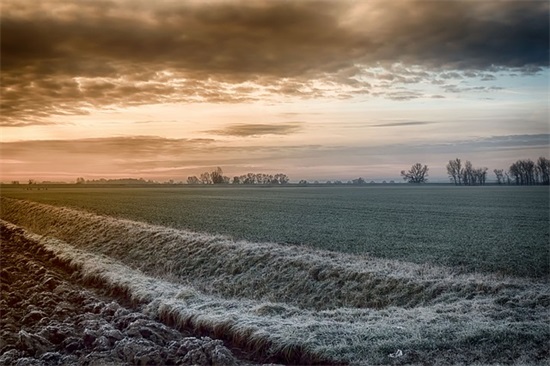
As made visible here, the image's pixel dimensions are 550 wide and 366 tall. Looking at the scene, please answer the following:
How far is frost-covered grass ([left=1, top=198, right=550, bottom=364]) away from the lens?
1241 cm

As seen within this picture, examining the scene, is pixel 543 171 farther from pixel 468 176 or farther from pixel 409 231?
pixel 409 231

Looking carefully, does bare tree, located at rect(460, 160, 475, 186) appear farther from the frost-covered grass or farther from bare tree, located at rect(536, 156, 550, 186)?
the frost-covered grass

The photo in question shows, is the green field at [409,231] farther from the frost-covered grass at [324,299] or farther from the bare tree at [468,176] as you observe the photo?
the bare tree at [468,176]

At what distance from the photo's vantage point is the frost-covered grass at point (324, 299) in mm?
Answer: 12406

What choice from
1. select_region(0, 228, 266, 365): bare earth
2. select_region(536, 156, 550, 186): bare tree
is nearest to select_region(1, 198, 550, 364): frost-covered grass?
select_region(0, 228, 266, 365): bare earth

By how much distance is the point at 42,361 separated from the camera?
12555mm

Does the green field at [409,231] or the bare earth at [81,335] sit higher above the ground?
the green field at [409,231]

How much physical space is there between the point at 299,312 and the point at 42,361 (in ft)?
23.2

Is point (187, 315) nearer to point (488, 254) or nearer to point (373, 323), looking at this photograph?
point (373, 323)

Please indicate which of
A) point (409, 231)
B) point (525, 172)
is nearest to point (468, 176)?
point (525, 172)

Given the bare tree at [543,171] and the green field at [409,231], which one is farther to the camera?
the bare tree at [543,171]

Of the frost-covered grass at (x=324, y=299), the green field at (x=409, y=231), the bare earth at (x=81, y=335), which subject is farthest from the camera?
the green field at (x=409, y=231)

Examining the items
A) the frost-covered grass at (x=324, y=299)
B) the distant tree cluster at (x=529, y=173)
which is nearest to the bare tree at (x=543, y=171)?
the distant tree cluster at (x=529, y=173)

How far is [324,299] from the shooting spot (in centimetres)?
1905
